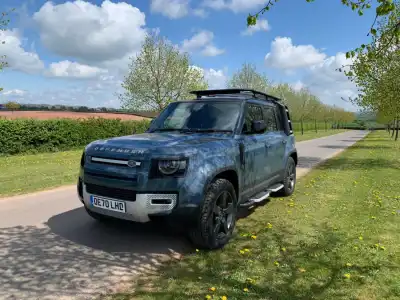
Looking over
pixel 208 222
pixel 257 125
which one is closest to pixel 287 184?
pixel 257 125

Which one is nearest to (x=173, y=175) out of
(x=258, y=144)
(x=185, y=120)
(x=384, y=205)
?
(x=185, y=120)

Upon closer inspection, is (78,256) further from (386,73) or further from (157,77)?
(157,77)

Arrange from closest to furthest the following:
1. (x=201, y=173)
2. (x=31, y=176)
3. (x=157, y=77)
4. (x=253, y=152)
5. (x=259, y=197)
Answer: (x=201, y=173) → (x=253, y=152) → (x=259, y=197) → (x=31, y=176) → (x=157, y=77)

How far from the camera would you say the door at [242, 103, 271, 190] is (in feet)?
17.2

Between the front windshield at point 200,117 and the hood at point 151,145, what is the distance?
16.4 inches

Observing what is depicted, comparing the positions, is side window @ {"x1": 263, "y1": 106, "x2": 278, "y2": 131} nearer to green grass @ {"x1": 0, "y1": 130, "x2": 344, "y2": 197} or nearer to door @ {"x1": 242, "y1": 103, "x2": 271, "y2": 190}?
door @ {"x1": 242, "y1": 103, "x2": 271, "y2": 190}

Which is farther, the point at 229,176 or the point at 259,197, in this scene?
the point at 259,197

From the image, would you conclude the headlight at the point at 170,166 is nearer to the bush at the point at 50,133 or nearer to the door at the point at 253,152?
the door at the point at 253,152

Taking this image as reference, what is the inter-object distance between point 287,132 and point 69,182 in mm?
6170

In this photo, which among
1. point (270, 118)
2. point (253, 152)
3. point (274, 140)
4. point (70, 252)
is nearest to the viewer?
point (70, 252)

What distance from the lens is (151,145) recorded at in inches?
165

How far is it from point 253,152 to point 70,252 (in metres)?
3.07

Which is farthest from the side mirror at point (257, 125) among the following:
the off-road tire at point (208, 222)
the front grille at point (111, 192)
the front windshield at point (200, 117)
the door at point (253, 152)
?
the front grille at point (111, 192)

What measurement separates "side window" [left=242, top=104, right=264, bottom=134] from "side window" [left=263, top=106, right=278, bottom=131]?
0.82 feet
